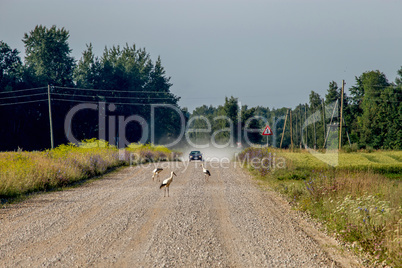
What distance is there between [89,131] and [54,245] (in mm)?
66299

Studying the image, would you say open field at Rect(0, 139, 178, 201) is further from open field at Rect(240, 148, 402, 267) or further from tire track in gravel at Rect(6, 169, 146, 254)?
open field at Rect(240, 148, 402, 267)

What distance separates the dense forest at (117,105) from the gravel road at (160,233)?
3677 centimetres

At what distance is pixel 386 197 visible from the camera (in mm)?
9688

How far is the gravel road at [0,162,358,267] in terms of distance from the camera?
21.5 feet

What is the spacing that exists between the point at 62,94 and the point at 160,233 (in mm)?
60964

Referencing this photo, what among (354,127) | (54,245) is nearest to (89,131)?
(354,127)

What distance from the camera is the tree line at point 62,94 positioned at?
2297 inches

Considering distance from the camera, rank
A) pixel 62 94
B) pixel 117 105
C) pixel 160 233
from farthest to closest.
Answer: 1. pixel 117 105
2. pixel 62 94
3. pixel 160 233

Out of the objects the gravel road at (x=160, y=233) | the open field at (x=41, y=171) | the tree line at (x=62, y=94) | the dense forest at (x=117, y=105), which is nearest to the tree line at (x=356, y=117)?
the dense forest at (x=117, y=105)

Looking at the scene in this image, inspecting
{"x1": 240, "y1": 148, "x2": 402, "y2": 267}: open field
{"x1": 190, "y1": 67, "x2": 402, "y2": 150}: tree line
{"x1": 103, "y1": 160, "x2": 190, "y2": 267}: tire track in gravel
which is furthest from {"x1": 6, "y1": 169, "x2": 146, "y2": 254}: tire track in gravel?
{"x1": 190, "y1": 67, "x2": 402, "y2": 150}: tree line

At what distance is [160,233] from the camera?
27.7 ft

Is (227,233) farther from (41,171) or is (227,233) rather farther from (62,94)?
(62,94)

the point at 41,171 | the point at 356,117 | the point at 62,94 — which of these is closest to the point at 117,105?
the point at 62,94

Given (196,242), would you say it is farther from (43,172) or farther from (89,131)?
Answer: (89,131)
